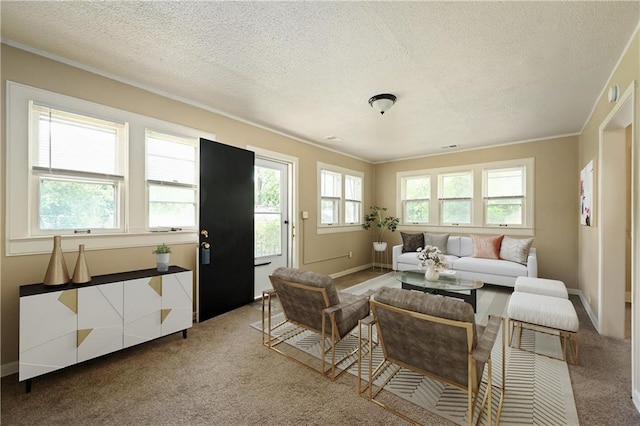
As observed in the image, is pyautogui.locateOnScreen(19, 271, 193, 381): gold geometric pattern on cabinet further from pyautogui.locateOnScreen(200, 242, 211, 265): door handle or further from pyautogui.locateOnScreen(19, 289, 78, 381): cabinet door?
pyautogui.locateOnScreen(200, 242, 211, 265): door handle

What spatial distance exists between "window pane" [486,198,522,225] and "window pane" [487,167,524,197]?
137 millimetres

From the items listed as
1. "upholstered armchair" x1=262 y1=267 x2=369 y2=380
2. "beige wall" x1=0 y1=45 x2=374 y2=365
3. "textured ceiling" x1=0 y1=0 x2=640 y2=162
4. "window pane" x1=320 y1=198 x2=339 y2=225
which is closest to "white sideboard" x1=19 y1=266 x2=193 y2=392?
"beige wall" x1=0 y1=45 x2=374 y2=365

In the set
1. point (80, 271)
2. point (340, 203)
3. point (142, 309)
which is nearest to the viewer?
point (80, 271)

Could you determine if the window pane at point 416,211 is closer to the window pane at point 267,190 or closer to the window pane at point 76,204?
the window pane at point 267,190

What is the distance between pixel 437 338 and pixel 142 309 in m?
2.52

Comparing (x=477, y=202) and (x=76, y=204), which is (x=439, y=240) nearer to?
(x=477, y=202)

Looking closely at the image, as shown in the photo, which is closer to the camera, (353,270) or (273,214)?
(273,214)

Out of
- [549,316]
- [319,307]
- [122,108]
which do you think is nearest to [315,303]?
[319,307]

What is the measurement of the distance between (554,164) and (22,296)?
7.00 metres

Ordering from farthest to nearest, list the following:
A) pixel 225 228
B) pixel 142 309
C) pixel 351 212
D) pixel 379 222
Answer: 1. pixel 379 222
2. pixel 351 212
3. pixel 225 228
4. pixel 142 309

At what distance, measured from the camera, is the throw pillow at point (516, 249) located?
4684mm

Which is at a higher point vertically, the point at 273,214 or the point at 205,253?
the point at 273,214

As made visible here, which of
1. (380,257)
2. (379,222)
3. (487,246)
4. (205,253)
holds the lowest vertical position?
(380,257)

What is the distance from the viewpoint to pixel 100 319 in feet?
7.69
